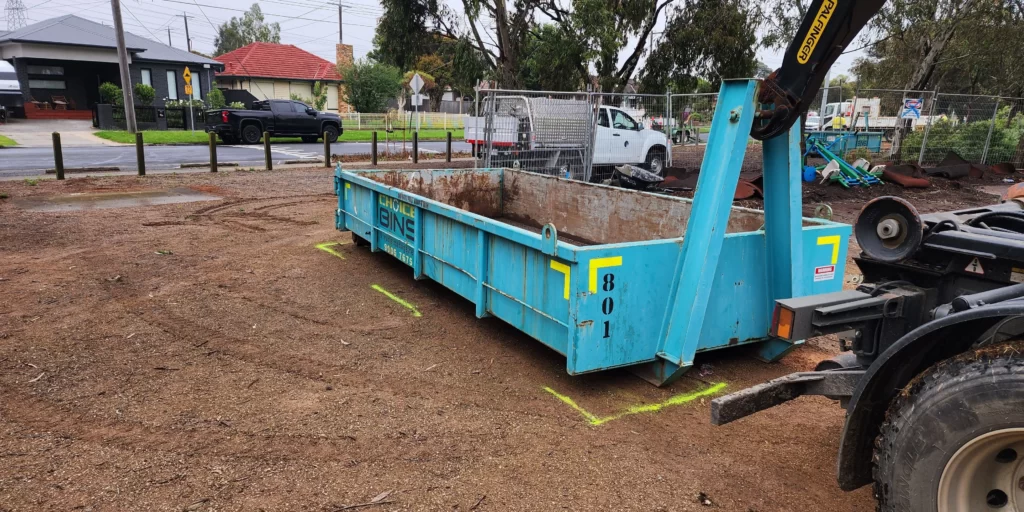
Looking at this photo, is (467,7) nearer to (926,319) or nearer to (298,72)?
(926,319)

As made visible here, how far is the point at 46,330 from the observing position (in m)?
5.13

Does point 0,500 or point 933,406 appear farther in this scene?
point 0,500

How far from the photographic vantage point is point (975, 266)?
269 cm

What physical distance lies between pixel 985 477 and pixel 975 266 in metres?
0.92

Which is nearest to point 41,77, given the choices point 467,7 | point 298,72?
point 298,72

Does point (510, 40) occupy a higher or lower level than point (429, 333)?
higher

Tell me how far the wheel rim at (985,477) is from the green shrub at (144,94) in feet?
124

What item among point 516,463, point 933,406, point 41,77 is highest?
point 41,77

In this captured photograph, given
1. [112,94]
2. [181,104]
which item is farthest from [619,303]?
[112,94]

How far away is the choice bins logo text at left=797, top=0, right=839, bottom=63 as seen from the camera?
343 cm

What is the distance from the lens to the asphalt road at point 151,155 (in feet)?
54.4

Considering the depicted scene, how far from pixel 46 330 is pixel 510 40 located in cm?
1587

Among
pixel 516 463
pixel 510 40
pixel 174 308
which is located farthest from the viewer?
pixel 510 40

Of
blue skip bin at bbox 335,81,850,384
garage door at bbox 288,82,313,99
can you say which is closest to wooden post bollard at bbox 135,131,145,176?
blue skip bin at bbox 335,81,850,384
